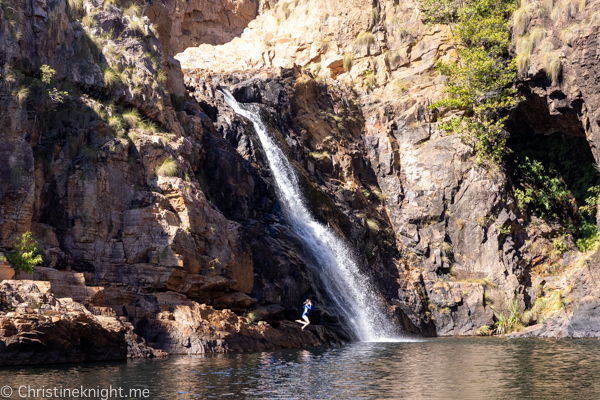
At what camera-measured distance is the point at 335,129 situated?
121 ft

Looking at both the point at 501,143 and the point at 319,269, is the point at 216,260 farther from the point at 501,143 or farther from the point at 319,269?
the point at 501,143

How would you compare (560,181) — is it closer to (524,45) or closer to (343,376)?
(524,45)

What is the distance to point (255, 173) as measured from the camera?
90.8 ft

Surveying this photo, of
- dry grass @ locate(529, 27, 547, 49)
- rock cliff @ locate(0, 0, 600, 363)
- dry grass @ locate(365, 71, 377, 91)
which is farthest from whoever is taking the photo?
dry grass @ locate(365, 71, 377, 91)

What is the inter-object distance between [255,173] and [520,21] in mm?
16260

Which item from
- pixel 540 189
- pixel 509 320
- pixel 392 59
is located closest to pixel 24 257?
pixel 509 320

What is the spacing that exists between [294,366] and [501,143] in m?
23.2

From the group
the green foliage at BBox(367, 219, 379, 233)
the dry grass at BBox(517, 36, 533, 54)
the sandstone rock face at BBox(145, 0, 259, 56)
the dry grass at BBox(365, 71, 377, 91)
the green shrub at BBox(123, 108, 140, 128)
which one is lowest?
the green foliage at BBox(367, 219, 379, 233)

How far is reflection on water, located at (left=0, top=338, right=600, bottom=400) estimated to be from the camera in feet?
32.2

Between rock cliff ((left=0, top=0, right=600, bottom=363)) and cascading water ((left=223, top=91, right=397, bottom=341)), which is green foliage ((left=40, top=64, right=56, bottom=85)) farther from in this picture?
cascading water ((left=223, top=91, right=397, bottom=341))

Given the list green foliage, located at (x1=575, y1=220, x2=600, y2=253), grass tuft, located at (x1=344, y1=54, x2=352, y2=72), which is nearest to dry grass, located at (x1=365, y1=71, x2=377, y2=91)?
grass tuft, located at (x1=344, y1=54, x2=352, y2=72)

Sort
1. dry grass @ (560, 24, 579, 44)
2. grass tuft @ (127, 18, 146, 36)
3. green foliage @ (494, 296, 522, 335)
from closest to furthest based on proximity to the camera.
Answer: grass tuft @ (127, 18, 146, 36) → dry grass @ (560, 24, 579, 44) → green foliage @ (494, 296, 522, 335)

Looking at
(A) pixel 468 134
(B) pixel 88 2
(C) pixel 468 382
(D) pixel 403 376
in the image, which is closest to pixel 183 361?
(D) pixel 403 376

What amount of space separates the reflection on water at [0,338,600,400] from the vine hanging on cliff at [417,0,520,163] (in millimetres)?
18180
